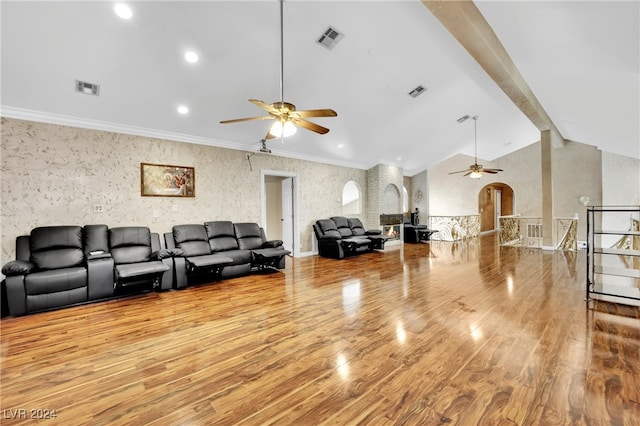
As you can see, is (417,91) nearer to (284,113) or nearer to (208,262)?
(284,113)

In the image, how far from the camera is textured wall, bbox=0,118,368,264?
146 inches

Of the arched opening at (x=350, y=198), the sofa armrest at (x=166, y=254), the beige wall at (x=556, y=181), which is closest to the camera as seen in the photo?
the sofa armrest at (x=166, y=254)

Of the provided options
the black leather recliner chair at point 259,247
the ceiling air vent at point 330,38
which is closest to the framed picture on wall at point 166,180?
the black leather recliner chair at point 259,247

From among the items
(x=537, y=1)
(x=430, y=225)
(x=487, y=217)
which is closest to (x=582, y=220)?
(x=487, y=217)

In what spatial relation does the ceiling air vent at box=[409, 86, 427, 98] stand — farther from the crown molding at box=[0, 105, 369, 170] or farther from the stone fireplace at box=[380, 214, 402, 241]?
the stone fireplace at box=[380, 214, 402, 241]

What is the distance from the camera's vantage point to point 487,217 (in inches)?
512

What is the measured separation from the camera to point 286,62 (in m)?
3.79

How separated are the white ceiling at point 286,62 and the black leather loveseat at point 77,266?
1739 millimetres

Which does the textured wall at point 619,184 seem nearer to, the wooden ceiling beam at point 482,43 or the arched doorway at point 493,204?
the arched doorway at point 493,204

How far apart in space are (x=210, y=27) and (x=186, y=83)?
1.05 meters

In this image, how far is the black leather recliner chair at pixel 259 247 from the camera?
499cm

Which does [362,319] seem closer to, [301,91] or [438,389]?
[438,389]

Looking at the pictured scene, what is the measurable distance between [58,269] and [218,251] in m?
2.13

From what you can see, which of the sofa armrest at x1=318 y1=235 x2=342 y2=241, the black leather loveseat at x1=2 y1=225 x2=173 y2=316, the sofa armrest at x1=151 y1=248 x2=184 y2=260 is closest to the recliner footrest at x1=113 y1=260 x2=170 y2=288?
the black leather loveseat at x1=2 y1=225 x2=173 y2=316
